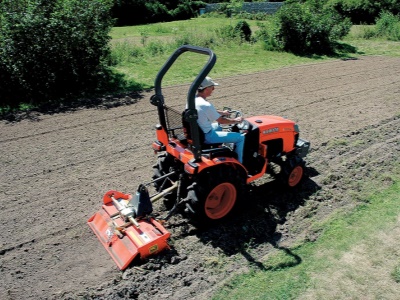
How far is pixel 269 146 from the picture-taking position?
243 inches

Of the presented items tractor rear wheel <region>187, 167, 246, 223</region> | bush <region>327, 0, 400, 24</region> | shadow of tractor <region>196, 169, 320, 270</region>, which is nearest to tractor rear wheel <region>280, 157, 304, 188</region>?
shadow of tractor <region>196, 169, 320, 270</region>

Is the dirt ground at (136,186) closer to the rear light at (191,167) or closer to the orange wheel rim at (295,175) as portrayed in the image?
the orange wheel rim at (295,175)

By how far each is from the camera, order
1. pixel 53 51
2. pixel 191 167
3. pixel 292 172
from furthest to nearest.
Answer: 1. pixel 53 51
2. pixel 292 172
3. pixel 191 167

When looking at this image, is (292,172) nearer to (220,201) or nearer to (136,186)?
(220,201)

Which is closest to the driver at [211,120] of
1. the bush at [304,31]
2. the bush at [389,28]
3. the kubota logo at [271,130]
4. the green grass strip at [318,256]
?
the kubota logo at [271,130]

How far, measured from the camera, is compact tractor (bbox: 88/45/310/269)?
15.7 feet

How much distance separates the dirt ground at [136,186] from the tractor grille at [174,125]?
121 cm

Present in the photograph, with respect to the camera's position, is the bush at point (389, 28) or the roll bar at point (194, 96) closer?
the roll bar at point (194, 96)

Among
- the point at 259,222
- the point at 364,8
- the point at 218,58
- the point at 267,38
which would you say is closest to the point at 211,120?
the point at 259,222

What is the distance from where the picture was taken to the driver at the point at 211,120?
4995mm

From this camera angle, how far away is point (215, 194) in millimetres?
5379

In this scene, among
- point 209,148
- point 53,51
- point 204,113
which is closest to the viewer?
point 204,113

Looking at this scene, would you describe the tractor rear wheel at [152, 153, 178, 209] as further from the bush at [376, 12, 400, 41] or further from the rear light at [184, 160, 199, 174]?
the bush at [376, 12, 400, 41]

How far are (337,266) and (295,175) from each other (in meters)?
1.87
